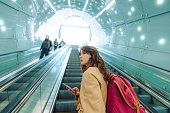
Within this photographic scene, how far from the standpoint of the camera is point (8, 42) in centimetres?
550

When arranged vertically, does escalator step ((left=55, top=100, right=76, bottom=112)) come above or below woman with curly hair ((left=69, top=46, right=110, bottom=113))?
below

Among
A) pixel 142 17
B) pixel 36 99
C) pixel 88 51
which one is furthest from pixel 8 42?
pixel 142 17

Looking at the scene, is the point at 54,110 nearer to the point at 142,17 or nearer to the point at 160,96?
the point at 160,96

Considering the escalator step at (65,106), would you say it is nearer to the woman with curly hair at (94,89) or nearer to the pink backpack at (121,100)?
the woman with curly hair at (94,89)

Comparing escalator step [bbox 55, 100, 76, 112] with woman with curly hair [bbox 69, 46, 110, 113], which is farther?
escalator step [bbox 55, 100, 76, 112]

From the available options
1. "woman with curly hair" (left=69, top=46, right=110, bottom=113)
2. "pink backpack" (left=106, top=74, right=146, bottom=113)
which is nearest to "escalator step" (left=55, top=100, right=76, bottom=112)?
"woman with curly hair" (left=69, top=46, right=110, bottom=113)

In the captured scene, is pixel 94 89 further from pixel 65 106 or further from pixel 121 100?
pixel 65 106

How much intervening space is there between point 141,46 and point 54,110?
454cm

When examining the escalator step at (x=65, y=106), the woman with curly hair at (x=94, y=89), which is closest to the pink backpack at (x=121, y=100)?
the woman with curly hair at (x=94, y=89)

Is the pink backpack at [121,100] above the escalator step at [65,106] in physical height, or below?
above

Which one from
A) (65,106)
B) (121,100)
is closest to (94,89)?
(121,100)

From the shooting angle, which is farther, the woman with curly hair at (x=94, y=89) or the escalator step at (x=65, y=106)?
the escalator step at (x=65, y=106)

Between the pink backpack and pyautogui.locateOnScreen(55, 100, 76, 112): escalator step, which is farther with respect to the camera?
pyautogui.locateOnScreen(55, 100, 76, 112): escalator step

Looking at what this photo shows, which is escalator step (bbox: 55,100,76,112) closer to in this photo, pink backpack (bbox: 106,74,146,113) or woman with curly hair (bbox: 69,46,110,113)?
woman with curly hair (bbox: 69,46,110,113)
